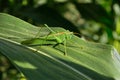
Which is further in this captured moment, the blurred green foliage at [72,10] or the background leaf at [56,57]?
the blurred green foliage at [72,10]

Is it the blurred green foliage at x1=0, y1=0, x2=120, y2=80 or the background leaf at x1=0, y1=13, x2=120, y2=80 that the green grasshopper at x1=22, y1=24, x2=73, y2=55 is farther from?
the blurred green foliage at x1=0, y1=0, x2=120, y2=80

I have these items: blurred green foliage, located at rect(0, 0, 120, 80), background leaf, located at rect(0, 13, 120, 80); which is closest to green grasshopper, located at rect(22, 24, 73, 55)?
background leaf, located at rect(0, 13, 120, 80)

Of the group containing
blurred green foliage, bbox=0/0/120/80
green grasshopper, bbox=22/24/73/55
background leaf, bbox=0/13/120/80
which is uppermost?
blurred green foliage, bbox=0/0/120/80

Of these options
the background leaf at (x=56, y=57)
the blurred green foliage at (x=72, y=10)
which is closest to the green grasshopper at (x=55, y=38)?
the background leaf at (x=56, y=57)

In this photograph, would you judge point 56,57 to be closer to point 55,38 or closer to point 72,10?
point 55,38

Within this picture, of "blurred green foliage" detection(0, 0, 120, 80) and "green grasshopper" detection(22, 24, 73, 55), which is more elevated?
"blurred green foliage" detection(0, 0, 120, 80)

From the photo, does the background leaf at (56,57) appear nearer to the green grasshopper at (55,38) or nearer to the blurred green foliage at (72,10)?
the green grasshopper at (55,38)

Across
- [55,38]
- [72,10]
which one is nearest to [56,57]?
[55,38]

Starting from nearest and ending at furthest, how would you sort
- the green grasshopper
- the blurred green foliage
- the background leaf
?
the background leaf < the green grasshopper < the blurred green foliage
